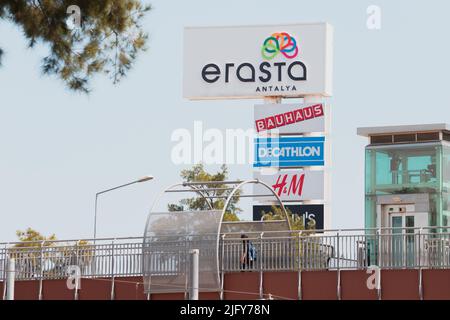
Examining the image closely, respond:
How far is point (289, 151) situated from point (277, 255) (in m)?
39.0

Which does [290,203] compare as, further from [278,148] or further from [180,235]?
[180,235]

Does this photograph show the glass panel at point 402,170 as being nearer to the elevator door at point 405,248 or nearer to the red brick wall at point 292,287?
the red brick wall at point 292,287

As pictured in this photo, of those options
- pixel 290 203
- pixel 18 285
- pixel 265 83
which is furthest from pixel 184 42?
pixel 18 285

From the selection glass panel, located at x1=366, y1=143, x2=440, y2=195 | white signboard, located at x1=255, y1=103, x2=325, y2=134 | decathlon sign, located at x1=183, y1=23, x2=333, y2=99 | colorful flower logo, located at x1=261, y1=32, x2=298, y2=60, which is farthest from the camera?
colorful flower logo, located at x1=261, y1=32, x2=298, y2=60

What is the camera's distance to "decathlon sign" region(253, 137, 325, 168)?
8175 centimetres

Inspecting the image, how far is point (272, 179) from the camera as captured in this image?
82.0m

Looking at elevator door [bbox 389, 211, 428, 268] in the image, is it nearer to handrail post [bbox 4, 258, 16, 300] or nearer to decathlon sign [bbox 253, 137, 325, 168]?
handrail post [bbox 4, 258, 16, 300]

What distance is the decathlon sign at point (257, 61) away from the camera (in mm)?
81562

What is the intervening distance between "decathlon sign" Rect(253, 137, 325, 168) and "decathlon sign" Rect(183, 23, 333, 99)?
2490 mm

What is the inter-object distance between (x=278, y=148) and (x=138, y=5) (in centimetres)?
4640

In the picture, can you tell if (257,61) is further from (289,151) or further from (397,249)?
(397,249)

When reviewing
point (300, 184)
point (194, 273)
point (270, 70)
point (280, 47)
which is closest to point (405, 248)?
point (194, 273)

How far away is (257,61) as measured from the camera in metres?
82.6

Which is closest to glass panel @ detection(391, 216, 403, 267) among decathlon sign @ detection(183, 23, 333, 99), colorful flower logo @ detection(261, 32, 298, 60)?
decathlon sign @ detection(183, 23, 333, 99)
